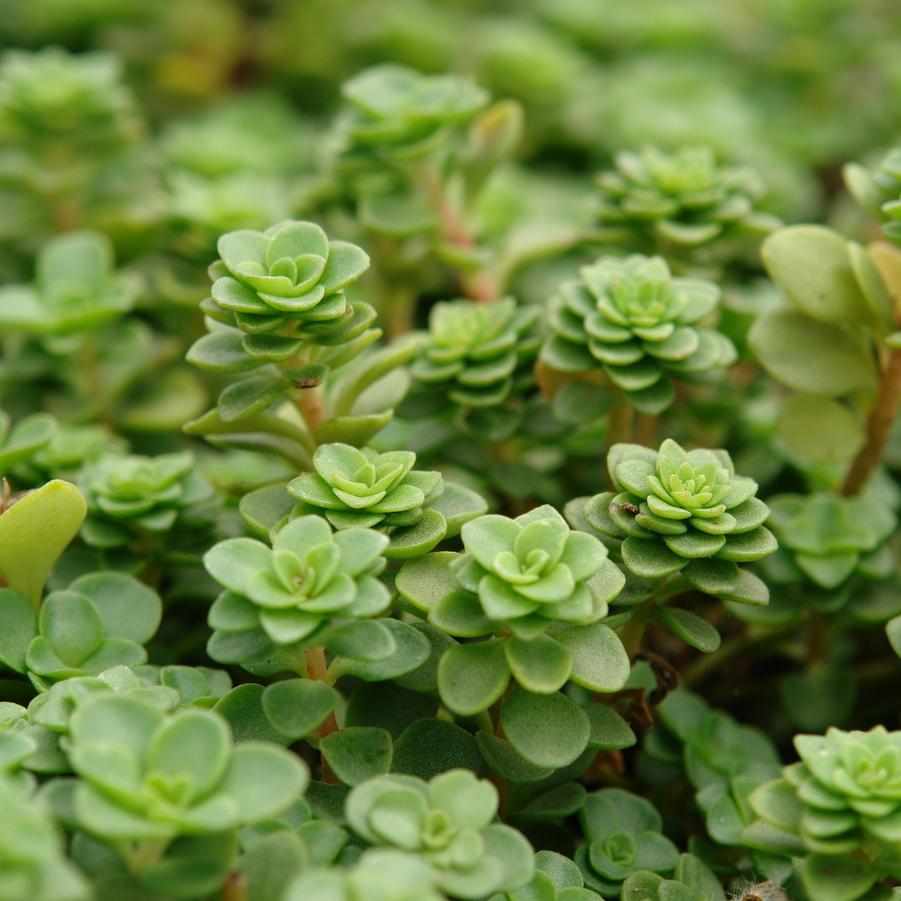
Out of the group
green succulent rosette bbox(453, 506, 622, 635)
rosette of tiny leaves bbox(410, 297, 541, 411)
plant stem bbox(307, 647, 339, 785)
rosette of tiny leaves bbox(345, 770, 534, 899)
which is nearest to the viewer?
rosette of tiny leaves bbox(345, 770, 534, 899)

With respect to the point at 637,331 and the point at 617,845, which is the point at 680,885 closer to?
the point at 617,845

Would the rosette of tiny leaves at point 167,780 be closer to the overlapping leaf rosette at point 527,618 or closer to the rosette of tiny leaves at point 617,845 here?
the overlapping leaf rosette at point 527,618

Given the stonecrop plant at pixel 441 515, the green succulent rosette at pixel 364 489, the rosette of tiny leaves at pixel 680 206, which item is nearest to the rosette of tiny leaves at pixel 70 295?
the stonecrop plant at pixel 441 515

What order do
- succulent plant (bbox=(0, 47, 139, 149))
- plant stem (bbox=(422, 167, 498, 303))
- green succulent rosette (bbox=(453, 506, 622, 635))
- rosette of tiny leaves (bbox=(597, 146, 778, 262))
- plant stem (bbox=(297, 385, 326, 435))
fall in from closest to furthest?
green succulent rosette (bbox=(453, 506, 622, 635))
plant stem (bbox=(297, 385, 326, 435))
rosette of tiny leaves (bbox=(597, 146, 778, 262))
plant stem (bbox=(422, 167, 498, 303))
succulent plant (bbox=(0, 47, 139, 149))

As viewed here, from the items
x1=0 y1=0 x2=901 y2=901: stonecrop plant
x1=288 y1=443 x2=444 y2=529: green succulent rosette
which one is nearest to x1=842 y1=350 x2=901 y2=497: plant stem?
x1=0 y1=0 x2=901 y2=901: stonecrop plant

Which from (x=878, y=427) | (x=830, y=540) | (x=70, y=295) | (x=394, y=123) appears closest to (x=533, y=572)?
(x=830, y=540)

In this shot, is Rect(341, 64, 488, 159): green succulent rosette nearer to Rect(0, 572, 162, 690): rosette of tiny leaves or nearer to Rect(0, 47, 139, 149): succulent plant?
Rect(0, 47, 139, 149): succulent plant
